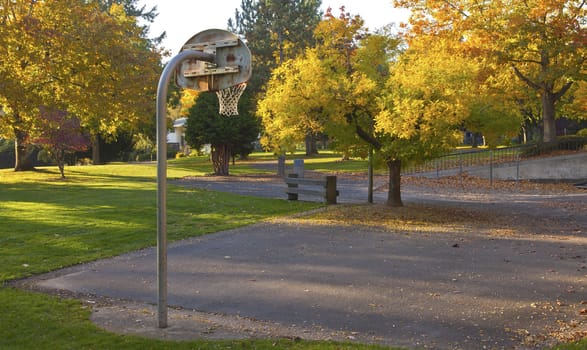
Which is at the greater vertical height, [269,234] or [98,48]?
[98,48]

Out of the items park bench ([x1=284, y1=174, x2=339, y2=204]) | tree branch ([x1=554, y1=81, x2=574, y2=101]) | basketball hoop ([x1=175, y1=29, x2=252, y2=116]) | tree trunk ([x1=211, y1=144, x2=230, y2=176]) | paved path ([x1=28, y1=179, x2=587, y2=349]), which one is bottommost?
paved path ([x1=28, y1=179, x2=587, y2=349])

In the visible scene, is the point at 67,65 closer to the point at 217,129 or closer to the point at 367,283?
the point at 217,129

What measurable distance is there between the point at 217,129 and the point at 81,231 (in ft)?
57.3

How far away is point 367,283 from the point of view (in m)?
8.26

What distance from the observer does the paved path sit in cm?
622

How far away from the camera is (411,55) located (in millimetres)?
Answer: 14844

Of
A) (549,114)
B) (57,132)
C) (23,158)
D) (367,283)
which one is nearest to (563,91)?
(549,114)

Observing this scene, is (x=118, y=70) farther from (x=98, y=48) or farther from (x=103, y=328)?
(x=103, y=328)

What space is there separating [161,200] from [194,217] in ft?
29.9

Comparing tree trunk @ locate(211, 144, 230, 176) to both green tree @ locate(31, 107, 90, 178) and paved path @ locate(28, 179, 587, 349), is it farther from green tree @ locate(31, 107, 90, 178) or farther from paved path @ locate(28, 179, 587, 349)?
paved path @ locate(28, 179, 587, 349)

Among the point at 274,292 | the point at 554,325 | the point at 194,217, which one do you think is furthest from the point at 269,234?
the point at 554,325

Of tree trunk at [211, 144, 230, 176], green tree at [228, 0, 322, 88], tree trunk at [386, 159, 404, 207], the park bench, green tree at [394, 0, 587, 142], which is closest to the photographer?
tree trunk at [386, 159, 404, 207]

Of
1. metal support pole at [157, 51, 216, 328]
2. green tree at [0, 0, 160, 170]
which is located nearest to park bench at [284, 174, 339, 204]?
green tree at [0, 0, 160, 170]

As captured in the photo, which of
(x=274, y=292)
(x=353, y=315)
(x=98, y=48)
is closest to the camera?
(x=353, y=315)
